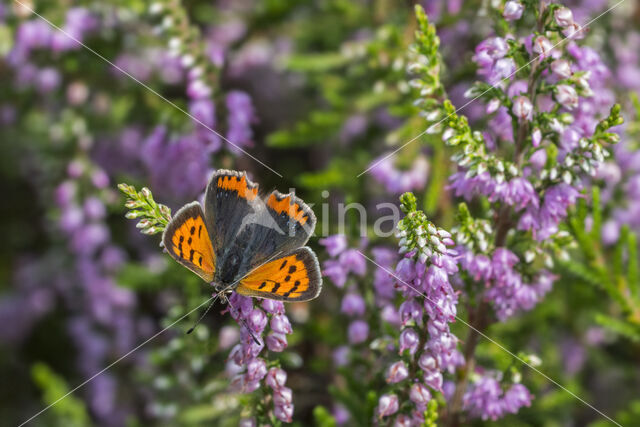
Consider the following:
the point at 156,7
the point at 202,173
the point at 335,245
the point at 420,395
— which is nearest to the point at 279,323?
the point at 420,395

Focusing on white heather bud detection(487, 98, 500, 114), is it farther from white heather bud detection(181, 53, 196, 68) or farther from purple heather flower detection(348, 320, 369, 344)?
white heather bud detection(181, 53, 196, 68)

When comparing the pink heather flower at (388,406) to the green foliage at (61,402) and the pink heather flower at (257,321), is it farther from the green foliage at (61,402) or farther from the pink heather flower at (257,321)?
the green foliage at (61,402)

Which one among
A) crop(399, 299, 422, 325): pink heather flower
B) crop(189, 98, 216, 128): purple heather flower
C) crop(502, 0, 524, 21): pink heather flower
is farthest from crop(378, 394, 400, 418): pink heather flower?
crop(189, 98, 216, 128): purple heather flower

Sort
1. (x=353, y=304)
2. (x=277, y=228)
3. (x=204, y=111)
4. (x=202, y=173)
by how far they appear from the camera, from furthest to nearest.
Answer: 1. (x=202, y=173)
2. (x=204, y=111)
3. (x=353, y=304)
4. (x=277, y=228)

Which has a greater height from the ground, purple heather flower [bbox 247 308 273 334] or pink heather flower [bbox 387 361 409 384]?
purple heather flower [bbox 247 308 273 334]

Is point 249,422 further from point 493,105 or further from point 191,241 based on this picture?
point 493,105

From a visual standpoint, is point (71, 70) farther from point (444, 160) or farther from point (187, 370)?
point (444, 160)

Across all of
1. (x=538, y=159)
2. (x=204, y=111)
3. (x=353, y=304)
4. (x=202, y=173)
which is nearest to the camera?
(x=538, y=159)
